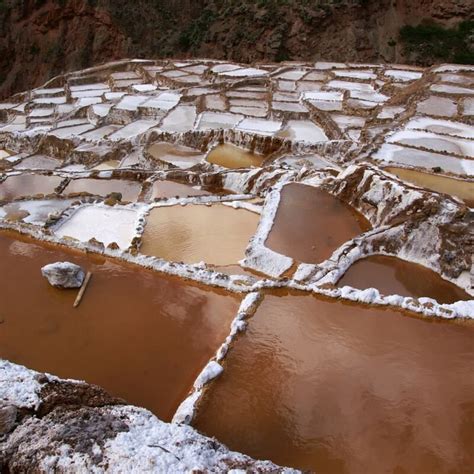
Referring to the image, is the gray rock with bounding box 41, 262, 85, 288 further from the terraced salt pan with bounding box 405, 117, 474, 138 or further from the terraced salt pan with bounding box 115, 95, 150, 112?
the terraced salt pan with bounding box 115, 95, 150, 112

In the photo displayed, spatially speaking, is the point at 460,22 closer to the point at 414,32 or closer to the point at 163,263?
the point at 414,32

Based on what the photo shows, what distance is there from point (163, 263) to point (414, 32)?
1139 inches

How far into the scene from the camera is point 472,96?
16359mm

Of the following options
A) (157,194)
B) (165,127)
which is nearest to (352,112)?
(165,127)

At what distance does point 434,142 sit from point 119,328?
32.3ft

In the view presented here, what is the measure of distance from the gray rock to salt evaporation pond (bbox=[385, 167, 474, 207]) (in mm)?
7046

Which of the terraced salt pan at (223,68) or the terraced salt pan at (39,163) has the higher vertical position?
the terraced salt pan at (223,68)

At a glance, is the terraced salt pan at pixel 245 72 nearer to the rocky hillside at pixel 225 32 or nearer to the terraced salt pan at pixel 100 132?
the terraced salt pan at pixel 100 132

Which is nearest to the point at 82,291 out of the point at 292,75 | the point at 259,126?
the point at 259,126

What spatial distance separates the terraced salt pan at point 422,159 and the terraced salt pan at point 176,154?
5677mm

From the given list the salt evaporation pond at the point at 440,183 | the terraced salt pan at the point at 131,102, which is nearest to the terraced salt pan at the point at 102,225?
the salt evaporation pond at the point at 440,183

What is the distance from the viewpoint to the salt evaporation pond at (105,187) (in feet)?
40.9

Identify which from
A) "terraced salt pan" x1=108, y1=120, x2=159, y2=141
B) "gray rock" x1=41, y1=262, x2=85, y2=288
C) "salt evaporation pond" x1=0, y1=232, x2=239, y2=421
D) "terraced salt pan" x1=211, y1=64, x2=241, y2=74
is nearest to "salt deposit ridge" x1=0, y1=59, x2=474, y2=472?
"terraced salt pan" x1=108, y1=120, x2=159, y2=141

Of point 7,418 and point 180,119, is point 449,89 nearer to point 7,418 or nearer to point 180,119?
point 180,119
